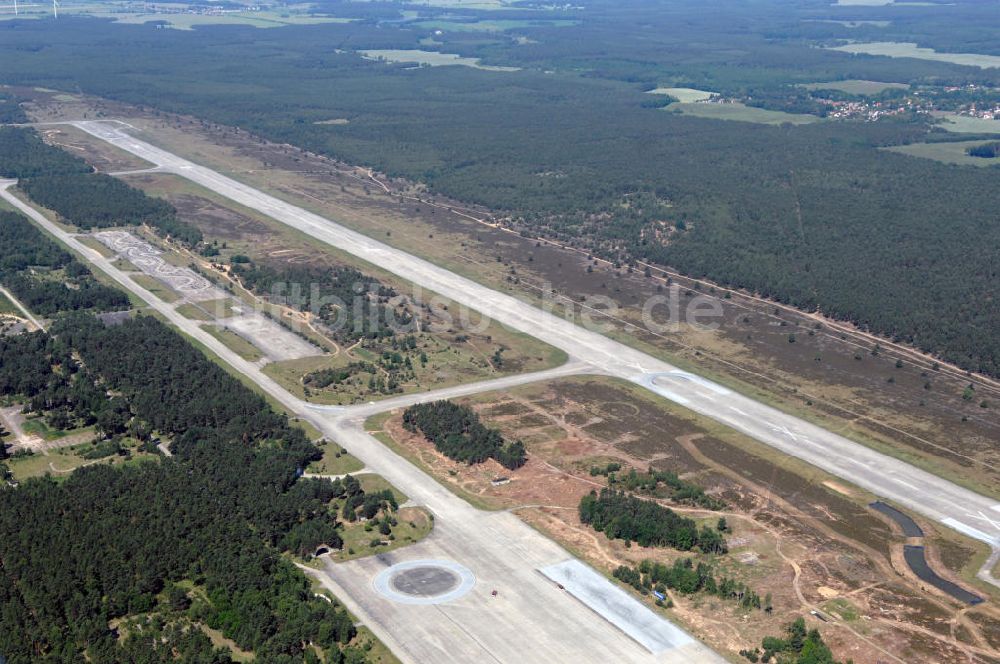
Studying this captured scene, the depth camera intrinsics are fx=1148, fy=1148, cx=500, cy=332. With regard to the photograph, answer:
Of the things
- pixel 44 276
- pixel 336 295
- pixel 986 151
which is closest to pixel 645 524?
pixel 336 295

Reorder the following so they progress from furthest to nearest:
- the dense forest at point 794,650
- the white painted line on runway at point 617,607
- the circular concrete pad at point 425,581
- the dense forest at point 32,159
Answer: the dense forest at point 32,159 → the circular concrete pad at point 425,581 → the white painted line on runway at point 617,607 → the dense forest at point 794,650

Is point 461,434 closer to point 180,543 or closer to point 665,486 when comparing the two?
point 665,486

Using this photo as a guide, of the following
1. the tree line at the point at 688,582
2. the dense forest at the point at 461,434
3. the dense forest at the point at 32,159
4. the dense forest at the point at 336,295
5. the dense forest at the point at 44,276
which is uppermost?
the tree line at the point at 688,582

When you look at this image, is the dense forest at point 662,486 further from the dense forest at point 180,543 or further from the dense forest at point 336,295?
the dense forest at point 336,295

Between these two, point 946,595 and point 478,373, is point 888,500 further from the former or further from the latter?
point 478,373

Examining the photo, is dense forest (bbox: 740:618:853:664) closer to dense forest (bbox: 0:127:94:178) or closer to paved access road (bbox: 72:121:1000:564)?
paved access road (bbox: 72:121:1000:564)

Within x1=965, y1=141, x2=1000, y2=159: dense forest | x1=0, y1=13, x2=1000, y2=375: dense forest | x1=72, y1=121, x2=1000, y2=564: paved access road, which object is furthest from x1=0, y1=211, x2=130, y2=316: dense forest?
x1=965, y1=141, x2=1000, y2=159: dense forest

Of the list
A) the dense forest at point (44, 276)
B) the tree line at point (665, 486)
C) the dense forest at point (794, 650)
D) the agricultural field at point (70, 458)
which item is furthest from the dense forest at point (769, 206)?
the agricultural field at point (70, 458)
